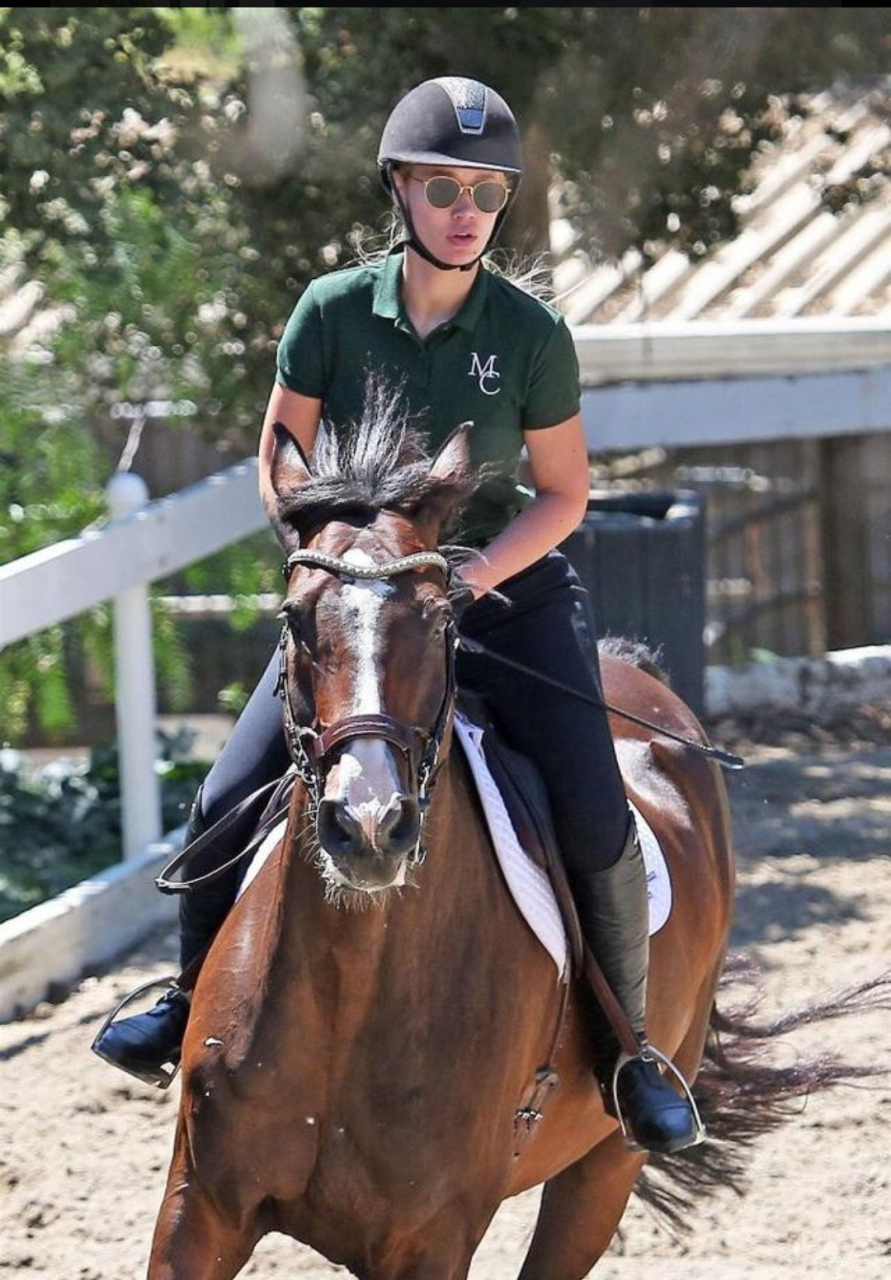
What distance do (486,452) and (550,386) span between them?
0.19m

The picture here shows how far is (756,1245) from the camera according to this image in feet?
17.7

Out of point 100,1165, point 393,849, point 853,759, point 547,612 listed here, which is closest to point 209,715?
point 853,759

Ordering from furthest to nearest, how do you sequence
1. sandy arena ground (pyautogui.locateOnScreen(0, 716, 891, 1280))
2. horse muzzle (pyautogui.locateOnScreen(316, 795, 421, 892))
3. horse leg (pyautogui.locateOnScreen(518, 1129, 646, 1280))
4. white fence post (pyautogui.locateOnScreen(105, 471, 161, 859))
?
white fence post (pyautogui.locateOnScreen(105, 471, 161, 859))
sandy arena ground (pyautogui.locateOnScreen(0, 716, 891, 1280))
horse leg (pyautogui.locateOnScreen(518, 1129, 646, 1280))
horse muzzle (pyautogui.locateOnScreen(316, 795, 421, 892))

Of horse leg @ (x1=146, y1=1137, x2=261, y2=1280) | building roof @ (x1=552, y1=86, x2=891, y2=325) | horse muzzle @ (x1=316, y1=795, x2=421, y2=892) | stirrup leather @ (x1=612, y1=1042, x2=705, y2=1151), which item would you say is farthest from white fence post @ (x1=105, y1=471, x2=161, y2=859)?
building roof @ (x1=552, y1=86, x2=891, y2=325)

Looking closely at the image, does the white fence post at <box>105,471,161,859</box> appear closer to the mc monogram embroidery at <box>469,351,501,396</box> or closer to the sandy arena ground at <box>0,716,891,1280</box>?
the sandy arena ground at <box>0,716,891,1280</box>

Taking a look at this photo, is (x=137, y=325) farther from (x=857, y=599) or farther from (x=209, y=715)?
(x=857, y=599)

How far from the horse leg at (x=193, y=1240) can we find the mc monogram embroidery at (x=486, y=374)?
1588 millimetres

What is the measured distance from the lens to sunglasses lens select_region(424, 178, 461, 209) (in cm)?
403

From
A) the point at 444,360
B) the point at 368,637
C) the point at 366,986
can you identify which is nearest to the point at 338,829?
the point at 368,637

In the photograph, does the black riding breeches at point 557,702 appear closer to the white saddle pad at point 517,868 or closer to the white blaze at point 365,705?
the white saddle pad at point 517,868

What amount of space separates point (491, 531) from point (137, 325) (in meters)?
6.17

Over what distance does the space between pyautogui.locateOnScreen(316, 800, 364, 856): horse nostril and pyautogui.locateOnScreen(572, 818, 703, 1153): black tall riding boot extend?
116 centimetres

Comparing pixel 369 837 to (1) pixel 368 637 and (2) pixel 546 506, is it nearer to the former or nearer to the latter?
(1) pixel 368 637

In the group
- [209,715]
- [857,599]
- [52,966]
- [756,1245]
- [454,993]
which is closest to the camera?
[454,993]
